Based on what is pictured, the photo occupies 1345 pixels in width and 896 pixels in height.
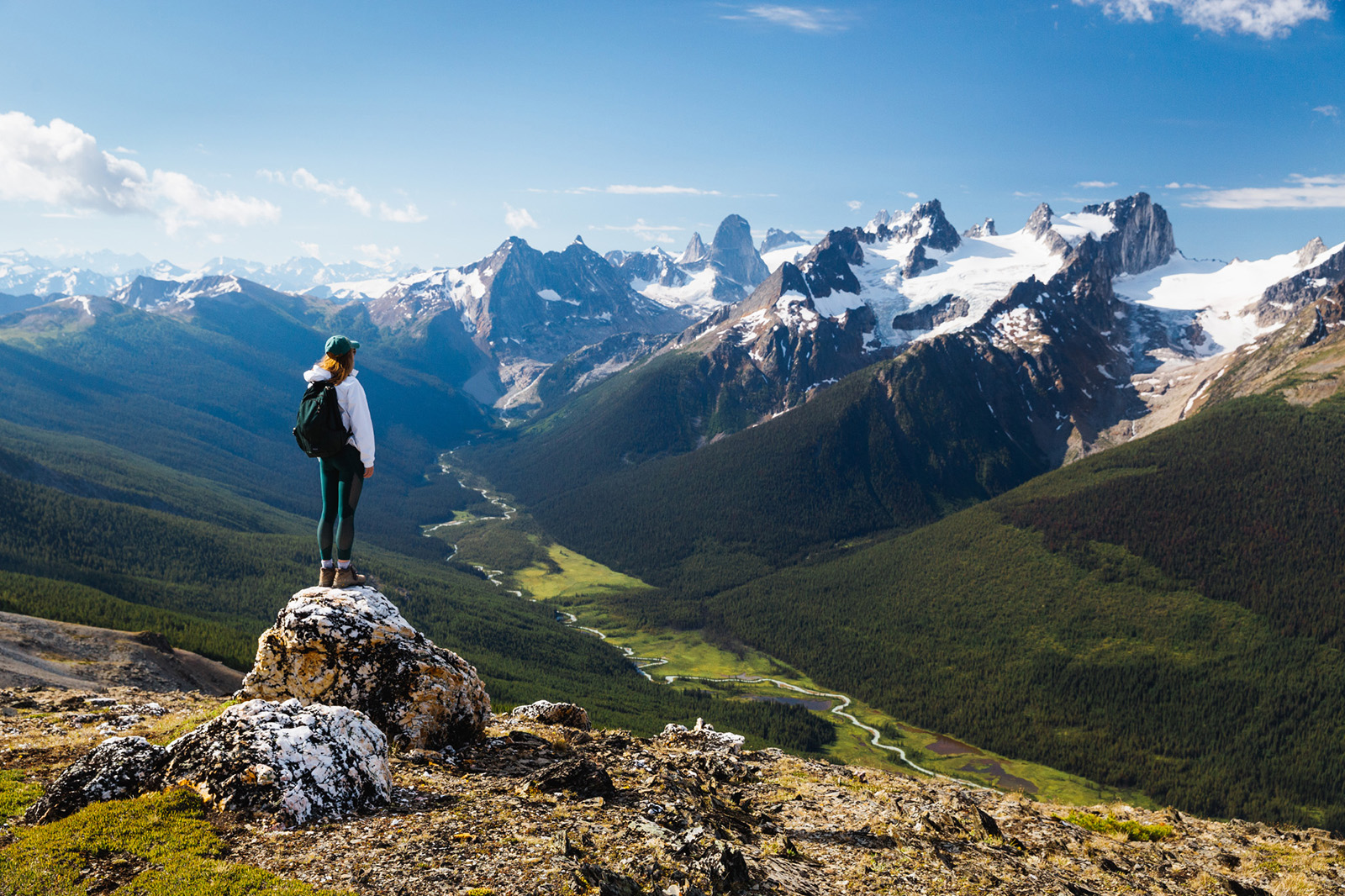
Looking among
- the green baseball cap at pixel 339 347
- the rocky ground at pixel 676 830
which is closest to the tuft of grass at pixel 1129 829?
the rocky ground at pixel 676 830

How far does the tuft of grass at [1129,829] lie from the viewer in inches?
998

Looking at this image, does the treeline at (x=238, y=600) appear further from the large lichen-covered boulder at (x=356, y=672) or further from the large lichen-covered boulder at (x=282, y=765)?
the large lichen-covered boulder at (x=282, y=765)

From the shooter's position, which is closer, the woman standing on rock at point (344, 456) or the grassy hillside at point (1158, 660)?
the woman standing on rock at point (344, 456)

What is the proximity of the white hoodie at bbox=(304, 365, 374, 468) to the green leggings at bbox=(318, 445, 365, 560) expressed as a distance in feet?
0.79

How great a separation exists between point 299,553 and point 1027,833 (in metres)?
208

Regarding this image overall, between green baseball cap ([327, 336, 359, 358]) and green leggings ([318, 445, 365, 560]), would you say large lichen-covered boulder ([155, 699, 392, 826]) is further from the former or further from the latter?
green baseball cap ([327, 336, 359, 358])

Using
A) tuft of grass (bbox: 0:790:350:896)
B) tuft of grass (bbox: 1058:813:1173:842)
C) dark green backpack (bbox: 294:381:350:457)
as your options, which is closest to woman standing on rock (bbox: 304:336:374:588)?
dark green backpack (bbox: 294:381:350:457)

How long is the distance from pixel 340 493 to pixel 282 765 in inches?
314

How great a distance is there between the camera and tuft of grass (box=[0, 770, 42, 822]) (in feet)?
46.1

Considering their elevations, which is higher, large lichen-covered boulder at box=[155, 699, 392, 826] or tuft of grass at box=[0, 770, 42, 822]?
large lichen-covered boulder at box=[155, 699, 392, 826]

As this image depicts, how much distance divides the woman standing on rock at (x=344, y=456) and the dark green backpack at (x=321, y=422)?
22 cm

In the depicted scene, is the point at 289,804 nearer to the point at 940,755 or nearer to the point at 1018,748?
the point at 940,755

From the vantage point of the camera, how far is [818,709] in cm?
16088

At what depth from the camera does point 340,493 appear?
67.5ft
